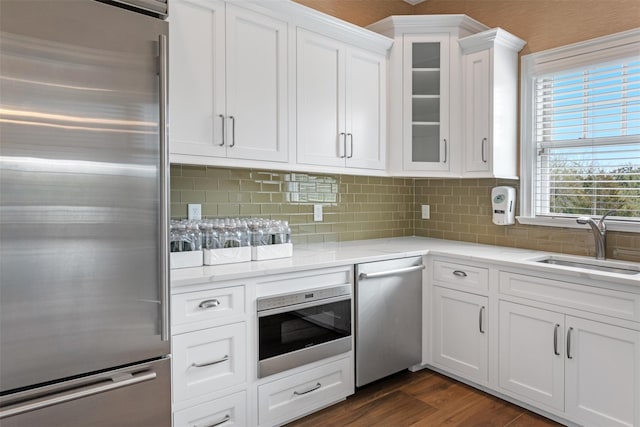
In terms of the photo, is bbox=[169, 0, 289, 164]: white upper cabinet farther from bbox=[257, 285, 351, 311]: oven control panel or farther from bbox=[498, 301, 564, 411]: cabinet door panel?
bbox=[498, 301, 564, 411]: cabinet door panel

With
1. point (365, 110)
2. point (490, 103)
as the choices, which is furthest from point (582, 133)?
point (365, 110)

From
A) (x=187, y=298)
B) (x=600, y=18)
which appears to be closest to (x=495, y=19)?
(x=600, y=18)

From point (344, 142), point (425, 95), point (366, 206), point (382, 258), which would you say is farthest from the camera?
point (366, 206)

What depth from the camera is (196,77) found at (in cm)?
220

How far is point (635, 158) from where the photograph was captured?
259cm

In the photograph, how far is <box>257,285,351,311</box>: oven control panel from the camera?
7.11 feet

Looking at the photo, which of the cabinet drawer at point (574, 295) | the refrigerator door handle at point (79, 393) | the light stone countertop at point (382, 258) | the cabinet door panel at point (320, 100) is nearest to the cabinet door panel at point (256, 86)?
the cabinet door panel at point (320, 100)

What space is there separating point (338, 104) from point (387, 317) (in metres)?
1.41

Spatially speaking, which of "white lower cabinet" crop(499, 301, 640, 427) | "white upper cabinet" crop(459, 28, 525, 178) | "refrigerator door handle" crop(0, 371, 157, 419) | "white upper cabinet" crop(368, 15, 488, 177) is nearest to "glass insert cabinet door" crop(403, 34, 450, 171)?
"white upper cabinet" crop(368, 15, 488, 177)

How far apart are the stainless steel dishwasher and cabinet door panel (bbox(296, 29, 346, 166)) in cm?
78

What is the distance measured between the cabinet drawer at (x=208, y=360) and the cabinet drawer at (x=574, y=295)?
1.56 meters

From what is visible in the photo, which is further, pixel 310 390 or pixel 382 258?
pixel 382 258

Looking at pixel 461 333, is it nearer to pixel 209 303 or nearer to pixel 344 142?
pixel 344 142

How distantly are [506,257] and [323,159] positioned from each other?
1292 millimetres
